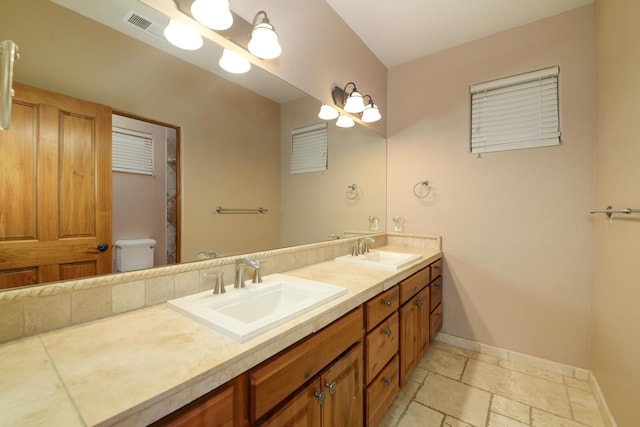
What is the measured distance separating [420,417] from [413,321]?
1.71ft

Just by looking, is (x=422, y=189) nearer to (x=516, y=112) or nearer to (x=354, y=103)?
(x=516, y=112)

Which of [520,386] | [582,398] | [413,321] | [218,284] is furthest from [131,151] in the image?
[582,398]

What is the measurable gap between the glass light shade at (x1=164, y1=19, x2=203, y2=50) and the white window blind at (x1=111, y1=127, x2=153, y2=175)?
41 cm

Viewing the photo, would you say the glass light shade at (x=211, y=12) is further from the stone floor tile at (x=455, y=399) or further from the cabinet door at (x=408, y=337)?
the stone floor tile at (x=455, y=399)

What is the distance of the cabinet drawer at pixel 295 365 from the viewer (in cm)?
71

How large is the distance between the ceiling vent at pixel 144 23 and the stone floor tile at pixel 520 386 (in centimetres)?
264

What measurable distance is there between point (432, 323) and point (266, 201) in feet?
5.39

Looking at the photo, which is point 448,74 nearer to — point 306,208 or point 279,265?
point 306,208

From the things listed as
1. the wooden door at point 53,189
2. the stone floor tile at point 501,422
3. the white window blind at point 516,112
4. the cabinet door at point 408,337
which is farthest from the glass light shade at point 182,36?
the stone floor tile at point 501,422

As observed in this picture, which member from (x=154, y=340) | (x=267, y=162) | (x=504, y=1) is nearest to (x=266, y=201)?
(x=267, y=162)

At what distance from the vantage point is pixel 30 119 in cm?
76

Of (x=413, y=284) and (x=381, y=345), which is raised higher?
(x=413, y=284)

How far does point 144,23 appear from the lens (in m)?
0.98

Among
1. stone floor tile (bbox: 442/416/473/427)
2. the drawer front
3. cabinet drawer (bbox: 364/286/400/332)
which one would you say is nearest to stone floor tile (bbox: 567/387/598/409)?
stone floor tile (bbox: 442/416/473/427)
